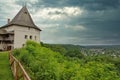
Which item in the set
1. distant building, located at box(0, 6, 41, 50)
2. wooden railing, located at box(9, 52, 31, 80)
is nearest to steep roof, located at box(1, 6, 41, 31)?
distant building, located at box(0, 6, 41, 50)

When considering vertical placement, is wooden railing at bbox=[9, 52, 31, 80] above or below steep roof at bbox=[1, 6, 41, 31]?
below

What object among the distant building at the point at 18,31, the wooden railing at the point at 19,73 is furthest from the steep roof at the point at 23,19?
the wooden railing at the point at 19,73

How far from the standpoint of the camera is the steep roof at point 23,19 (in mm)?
66594

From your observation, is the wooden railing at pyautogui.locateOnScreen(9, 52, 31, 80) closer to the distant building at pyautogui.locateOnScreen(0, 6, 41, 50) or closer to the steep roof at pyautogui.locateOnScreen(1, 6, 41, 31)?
the distant building at pyautogui.locateOnScreen(0, 6, 41, 50)

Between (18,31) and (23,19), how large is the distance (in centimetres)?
422

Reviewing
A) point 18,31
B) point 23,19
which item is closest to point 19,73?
point 18,31

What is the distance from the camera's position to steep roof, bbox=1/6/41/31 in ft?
218

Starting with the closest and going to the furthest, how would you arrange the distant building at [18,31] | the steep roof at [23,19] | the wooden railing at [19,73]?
the wooden railing at [19,73] → the distant building at [18,31] → the steep roof at [23,19]

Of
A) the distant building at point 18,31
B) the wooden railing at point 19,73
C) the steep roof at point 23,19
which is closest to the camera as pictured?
the wooden railing at point 19,73

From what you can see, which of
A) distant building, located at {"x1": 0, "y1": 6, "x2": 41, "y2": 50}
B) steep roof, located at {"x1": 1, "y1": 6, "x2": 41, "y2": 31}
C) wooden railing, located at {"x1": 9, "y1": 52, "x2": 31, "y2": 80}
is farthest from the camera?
steep roof, located at {"x1": 1, "y1": 6, "x2": 41, "y2": 31}

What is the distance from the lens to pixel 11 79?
2070 centimetres

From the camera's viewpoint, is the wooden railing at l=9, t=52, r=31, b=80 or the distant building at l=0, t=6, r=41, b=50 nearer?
the wooden railing at l=9, t=52, r=31, b=80

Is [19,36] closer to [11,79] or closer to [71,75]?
[11,79]

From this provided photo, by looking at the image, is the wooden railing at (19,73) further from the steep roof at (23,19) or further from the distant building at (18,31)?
the steep roof at (23,19)
